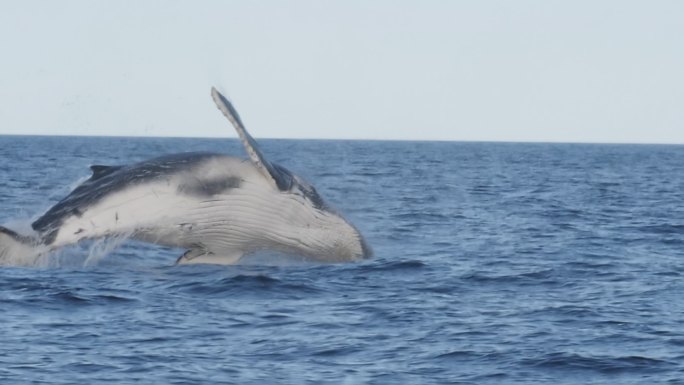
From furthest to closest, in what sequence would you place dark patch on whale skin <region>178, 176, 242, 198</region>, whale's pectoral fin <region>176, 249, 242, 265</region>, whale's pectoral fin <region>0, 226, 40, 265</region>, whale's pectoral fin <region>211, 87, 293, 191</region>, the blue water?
whale's pectoral fin <region>176, 249, 242, 265</region> < dark patch on whale skin <region>178, 176, 242, 198</region> < whale's pectoral fin <region>211, 87, 293, 191</region> < whale's pectoral fin <region>0, 226, 40, 265</region> < the blue water

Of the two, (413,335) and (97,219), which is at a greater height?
(97,219)

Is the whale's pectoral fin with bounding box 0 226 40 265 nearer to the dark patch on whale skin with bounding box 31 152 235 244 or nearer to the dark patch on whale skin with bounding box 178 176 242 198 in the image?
the dark patch on whale skin with bounding box 31 152 235 244

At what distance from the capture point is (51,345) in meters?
12.0

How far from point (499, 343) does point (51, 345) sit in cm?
458

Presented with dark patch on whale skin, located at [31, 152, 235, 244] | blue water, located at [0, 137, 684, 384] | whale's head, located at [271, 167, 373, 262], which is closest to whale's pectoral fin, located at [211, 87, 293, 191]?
whale's head, located at [271, 167, 373, 262]

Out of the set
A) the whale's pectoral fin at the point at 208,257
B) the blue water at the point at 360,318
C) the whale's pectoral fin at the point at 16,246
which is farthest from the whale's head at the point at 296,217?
the whale's pectoral fin at the point at 16,246

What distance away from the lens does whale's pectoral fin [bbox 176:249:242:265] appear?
16312 mm

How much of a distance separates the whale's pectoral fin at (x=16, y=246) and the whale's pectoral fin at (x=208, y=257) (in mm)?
2640

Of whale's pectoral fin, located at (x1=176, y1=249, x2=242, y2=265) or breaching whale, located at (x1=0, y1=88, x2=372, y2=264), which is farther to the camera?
whale's pectoral fin, located at (x1=176, y1=249, x2=242, y2=265)

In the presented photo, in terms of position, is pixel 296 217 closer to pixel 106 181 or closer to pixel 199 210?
pixel 199 210

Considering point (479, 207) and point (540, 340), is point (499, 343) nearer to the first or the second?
point (540, 340)

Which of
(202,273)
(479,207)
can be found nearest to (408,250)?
(202,273)

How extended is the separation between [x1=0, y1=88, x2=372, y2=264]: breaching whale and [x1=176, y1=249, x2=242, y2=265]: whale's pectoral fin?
1 centimetres

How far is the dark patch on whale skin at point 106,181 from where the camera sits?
14.2 metres
